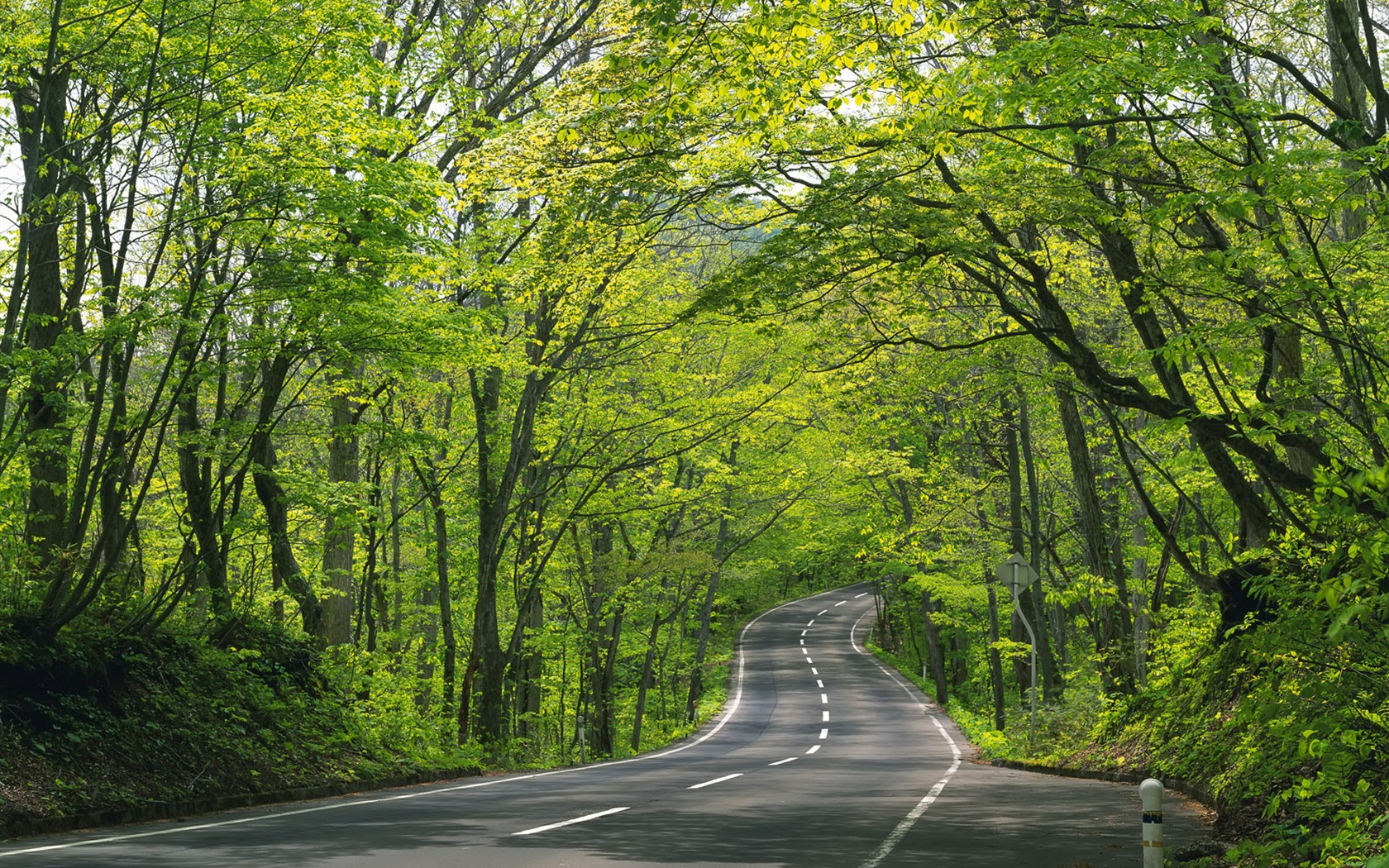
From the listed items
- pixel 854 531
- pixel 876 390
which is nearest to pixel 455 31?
pixel 876 390

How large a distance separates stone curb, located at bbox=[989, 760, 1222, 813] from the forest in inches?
7.9

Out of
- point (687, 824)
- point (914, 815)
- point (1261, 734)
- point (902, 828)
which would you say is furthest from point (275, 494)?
point (1261, 734)

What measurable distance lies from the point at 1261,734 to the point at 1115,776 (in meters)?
5.41

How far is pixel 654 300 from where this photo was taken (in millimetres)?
22688

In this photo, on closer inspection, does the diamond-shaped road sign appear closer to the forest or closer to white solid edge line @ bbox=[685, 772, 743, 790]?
the forest

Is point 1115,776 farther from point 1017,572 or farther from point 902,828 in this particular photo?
point 902,828

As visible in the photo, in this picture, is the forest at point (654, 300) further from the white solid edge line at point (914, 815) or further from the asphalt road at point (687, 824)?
the white solid edge line at point (914, 815)

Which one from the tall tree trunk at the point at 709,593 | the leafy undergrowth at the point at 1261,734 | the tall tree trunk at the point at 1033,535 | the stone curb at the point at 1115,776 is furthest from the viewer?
the tall tree trunk at the point at 709,593

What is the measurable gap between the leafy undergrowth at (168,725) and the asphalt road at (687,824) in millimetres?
746

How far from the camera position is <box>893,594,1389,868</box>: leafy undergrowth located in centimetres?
639

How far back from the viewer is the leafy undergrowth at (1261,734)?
6391 mm

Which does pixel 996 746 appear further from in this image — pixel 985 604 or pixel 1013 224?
pixel 1013 224

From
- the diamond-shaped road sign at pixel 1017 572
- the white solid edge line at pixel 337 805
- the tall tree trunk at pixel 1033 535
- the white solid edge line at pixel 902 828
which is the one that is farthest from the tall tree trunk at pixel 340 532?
the tall tree trunk at pixel 1033 535

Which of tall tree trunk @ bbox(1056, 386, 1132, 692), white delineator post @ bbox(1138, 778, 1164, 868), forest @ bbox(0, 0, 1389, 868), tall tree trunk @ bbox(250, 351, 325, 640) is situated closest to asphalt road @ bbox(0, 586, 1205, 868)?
forest @ bbox(0, 0, 1389, 868)
